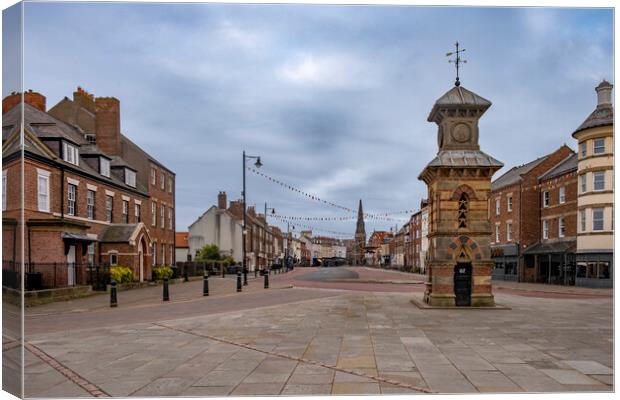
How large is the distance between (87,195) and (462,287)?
72.4 ft

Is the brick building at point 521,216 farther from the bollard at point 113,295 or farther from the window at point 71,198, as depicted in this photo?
the window at point 71,198

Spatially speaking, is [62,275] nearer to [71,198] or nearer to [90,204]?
[71,198]

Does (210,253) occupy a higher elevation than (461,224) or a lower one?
lower

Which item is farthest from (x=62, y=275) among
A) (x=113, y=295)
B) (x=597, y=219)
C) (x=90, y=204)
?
→ (x=597, y=219)

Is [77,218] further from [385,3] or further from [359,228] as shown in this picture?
[359,228]

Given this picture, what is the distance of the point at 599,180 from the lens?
30.7 m

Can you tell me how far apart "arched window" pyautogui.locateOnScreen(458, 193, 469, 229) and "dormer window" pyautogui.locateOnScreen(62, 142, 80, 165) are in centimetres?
2029

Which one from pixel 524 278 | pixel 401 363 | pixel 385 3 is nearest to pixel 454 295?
pixel 401 363

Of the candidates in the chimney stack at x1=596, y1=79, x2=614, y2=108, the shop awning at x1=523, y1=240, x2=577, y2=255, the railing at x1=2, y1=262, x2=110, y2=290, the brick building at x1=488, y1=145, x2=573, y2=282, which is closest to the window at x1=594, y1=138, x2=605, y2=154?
the shop awning at x1=523, y1=240, x2=577, y2=255

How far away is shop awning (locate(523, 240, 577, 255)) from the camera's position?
114ft

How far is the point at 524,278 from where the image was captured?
4103 cm

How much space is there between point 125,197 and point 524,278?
105 ft

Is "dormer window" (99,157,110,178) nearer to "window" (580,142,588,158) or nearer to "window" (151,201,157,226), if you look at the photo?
"window" (151,201,157,226)

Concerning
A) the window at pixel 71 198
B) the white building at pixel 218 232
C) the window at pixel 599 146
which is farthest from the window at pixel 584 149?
the white building at pixel 218 232
